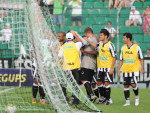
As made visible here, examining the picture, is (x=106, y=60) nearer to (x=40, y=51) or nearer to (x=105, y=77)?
(x=105, y=77)

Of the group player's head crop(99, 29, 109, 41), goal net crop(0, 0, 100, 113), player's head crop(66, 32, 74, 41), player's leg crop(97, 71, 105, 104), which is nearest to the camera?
goal net crop(0, 0, 100, 113)

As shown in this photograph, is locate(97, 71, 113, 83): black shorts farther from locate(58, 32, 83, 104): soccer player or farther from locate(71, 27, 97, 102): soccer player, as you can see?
locate(58, 32, 83, 104): soccer player

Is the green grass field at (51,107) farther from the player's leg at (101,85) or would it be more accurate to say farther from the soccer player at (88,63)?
the soccer player at (88,63)

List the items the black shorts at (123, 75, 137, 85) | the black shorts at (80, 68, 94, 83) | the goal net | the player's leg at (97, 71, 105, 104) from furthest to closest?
the black shorts at (80, 68, 94, 83) < the player's leg at (97, 71, 105, 104) < the black shorts at (123, 75, 137, 85) < the goal net

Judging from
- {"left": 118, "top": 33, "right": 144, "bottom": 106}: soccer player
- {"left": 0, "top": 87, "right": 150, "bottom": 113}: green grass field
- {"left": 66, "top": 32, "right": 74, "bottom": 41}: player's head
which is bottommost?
{"left": 0, "top": 87, "right": 150, "bottom": 113}: green grass field

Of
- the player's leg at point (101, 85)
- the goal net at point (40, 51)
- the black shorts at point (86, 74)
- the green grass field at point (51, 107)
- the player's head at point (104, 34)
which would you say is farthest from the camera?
the black shorts at point (86, 74)

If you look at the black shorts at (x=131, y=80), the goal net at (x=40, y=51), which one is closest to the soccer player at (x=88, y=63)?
the black shorts at (x=131, y=80)

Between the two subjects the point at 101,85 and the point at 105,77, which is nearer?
the point at 105,77

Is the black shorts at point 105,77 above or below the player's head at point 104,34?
below

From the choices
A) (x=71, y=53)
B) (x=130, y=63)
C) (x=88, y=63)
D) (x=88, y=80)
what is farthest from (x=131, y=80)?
(x=71, y=53)

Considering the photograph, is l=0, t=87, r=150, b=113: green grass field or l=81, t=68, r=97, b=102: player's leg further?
l=81, t=68, r=97, b=102: player's leg

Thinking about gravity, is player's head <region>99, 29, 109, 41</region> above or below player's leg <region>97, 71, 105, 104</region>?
above

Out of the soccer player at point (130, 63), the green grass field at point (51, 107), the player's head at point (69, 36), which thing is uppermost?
the player's head at point (69, 36)

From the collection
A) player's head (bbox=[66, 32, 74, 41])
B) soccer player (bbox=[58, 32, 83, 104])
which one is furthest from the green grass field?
player's head (bbox=[66, 32, 74, 41])
